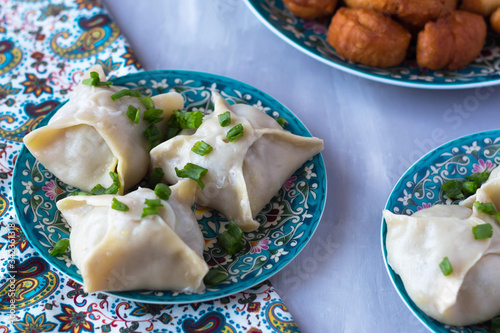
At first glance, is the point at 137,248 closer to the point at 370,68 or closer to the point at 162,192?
the point at 162,192

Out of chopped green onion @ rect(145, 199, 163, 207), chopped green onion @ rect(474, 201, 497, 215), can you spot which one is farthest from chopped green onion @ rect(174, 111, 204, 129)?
chopped green onion @ rect(474, 201, 497, 215)

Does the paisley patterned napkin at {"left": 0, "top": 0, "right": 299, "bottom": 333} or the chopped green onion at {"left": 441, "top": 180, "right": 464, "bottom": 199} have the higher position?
the chopped green onion at {"left": 441, "top": 180, "right": 464, "bottom": 199}

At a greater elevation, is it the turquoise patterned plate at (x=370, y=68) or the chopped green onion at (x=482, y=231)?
the turquoise patterned plate at (x=370, y=68)

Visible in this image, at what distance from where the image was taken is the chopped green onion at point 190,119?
6.34ft

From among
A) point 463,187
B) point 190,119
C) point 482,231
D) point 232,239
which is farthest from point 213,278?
point 463,187

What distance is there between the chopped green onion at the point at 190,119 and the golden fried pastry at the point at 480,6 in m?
1.34

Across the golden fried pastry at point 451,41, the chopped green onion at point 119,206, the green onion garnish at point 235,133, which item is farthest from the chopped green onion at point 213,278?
the golden fried pastry at point 451,41

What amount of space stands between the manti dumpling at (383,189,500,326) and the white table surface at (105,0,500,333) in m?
0.18

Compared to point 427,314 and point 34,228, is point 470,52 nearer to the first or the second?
point 427,314

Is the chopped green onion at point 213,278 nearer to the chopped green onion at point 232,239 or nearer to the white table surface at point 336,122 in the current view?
the chopped green onion at point 232,239

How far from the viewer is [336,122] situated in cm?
226

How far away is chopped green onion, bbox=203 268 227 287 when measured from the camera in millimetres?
1653

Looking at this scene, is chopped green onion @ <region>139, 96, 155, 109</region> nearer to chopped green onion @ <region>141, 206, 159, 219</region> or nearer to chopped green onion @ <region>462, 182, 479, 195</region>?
chopped green onion @ <region>141, 206, 159, 219</region>

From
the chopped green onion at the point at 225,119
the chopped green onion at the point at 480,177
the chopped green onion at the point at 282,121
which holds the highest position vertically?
the chopped green onion at the point at 480,177
